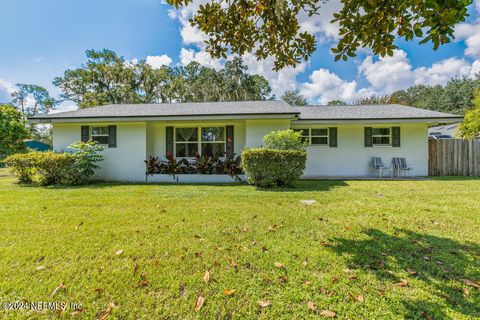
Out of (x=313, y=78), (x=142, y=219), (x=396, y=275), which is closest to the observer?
(x=396, y=275)

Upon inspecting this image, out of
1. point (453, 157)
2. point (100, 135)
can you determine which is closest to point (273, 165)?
point (100, 135)

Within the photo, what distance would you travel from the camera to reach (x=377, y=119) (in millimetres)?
10562

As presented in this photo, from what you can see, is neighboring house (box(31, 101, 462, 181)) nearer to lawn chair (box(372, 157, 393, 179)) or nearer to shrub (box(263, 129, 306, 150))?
lawn chair (box(372, 157, 393, 179))

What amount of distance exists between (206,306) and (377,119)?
1123cm

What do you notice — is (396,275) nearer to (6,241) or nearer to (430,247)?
(430,247)

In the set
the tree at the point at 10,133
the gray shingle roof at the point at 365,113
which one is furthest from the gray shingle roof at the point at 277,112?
the tree at the point at 10,133

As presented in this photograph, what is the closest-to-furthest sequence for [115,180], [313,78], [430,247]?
1. [430,247]
2. [115,180]
3. [313,78]

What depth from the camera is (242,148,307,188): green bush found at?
7.80 m

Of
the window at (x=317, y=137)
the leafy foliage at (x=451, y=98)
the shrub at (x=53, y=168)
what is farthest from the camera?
the leafy foliage at (x=451, y=98)

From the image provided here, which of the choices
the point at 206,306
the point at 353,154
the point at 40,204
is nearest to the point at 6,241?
the point at 40,204

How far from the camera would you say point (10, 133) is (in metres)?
14.5

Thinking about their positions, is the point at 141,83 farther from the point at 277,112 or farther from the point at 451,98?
the point at 451,98

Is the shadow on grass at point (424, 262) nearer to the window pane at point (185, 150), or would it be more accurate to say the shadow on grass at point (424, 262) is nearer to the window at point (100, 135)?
the window pane at point (185, 150)

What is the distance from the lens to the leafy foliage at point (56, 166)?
8.73m
